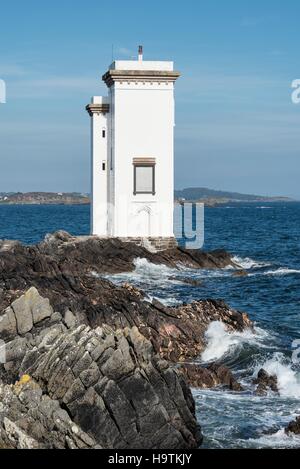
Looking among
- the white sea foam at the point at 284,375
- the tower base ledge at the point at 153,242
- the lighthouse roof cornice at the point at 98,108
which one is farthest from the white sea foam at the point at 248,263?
the white sea foam at the point at 284,375

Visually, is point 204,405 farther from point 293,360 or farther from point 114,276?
point 114,276

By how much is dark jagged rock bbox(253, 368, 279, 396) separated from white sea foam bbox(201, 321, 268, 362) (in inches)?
83.1

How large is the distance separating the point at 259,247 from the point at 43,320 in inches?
1570

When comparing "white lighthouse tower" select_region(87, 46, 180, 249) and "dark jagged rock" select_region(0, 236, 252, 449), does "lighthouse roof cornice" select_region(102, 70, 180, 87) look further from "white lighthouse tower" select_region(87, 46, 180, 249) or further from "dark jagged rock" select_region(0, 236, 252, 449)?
"dark jagged rock" select_region(0, 236, 252, 449)

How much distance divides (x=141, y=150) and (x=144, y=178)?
4.43 feet

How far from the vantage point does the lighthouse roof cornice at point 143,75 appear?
37906mm

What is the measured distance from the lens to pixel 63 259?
34750mm

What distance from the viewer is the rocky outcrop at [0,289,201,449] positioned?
12.6m

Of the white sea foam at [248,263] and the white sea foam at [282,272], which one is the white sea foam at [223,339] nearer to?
the white sea foam at [282,272]

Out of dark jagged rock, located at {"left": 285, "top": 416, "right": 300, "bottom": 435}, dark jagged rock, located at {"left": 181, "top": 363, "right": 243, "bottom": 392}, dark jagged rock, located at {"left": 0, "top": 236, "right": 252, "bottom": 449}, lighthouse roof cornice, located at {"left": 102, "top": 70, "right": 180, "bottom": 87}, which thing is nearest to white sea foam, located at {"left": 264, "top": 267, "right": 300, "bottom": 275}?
lighthouse roof cornice, located at {"left": 102, "top": 70, "right": 180, "bottom": 87}

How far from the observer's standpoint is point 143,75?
37969 millimetres

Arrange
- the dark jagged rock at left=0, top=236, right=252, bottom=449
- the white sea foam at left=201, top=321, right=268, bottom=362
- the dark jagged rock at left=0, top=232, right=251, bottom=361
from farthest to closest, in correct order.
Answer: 1. the dark jagged rock at left=0, top=232, right=251, bottom=361
2. the white sea foam at left=201, top=321, right=268, bottom=362
3. the dark jagged rock at left=0, top=236, right=252, bottom=449

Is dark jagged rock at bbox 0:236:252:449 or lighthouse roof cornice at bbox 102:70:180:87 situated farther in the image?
lighthouse roof cornice at bbox 102:70:180:87
